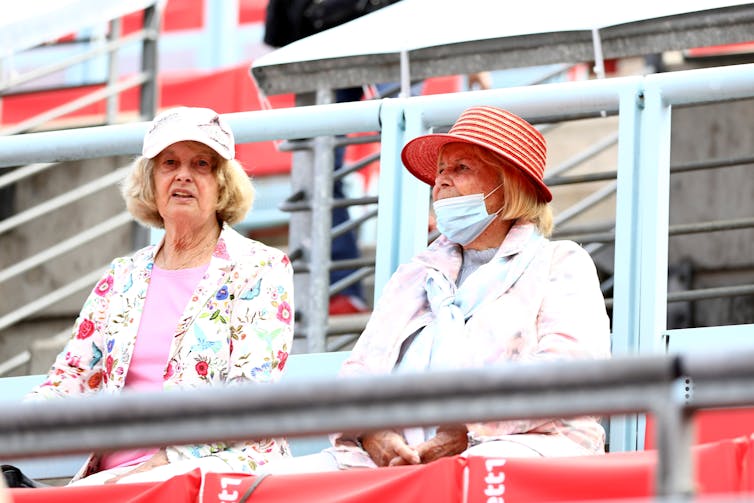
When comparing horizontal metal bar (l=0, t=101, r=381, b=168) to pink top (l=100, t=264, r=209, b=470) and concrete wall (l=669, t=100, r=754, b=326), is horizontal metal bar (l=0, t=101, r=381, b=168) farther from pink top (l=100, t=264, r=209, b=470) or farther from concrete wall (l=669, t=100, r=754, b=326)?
concrete wall (l=669, t=100, r=754, b=326)

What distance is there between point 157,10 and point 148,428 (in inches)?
Answer: 224

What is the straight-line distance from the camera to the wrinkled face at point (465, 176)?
4258 mm

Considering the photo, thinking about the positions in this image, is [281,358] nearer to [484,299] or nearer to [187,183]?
[484,299]

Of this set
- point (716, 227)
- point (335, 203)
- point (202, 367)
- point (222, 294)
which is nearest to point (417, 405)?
point (202, 367)

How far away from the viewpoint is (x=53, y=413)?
1.98 metres

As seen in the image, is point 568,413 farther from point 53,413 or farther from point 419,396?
point 53,413

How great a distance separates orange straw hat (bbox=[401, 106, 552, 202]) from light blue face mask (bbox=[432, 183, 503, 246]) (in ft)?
0.41

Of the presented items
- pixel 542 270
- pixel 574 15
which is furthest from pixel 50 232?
pixel 542 270

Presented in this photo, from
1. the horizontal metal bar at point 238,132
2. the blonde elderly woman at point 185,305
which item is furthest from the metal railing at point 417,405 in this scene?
the horizontal metal bar at point 238,132

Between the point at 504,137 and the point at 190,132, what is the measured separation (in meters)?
0.83

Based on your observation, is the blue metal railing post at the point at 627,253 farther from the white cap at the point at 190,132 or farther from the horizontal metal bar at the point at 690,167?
the white cap at the point at 190,132

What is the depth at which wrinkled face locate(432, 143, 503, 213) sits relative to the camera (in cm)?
426

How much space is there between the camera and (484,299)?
4086 mm

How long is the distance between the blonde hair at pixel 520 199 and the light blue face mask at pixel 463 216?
5 cm
